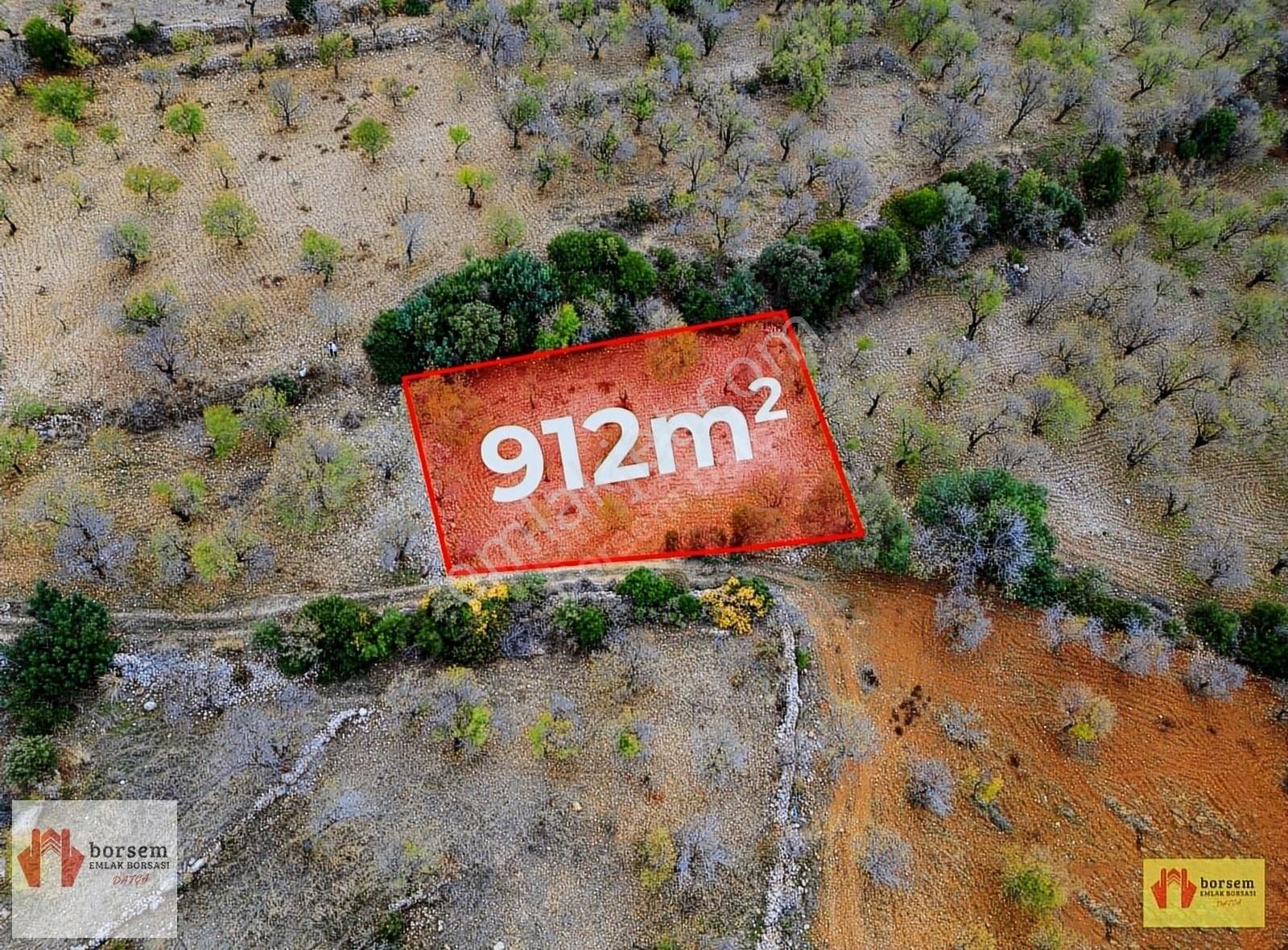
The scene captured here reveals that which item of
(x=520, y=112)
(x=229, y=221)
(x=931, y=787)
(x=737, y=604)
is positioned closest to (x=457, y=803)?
(x=737, y=604)

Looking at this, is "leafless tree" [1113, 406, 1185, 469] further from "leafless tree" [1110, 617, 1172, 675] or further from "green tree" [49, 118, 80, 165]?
"green tree" [49, 118, 80, 165]

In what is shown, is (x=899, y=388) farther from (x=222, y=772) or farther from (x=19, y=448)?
(x=19, y=448)

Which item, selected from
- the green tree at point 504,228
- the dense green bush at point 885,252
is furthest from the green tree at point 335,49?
the dense green bush at point 885,252

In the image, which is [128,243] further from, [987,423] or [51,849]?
[987,423]

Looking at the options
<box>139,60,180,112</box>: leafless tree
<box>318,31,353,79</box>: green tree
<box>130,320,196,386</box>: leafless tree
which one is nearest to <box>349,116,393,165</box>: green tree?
<box>318,31,353,79</box>: green tree

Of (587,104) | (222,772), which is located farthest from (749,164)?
(222,772)

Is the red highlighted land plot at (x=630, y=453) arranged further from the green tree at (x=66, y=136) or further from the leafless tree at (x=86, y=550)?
the green tree at (x=66, y=136)
